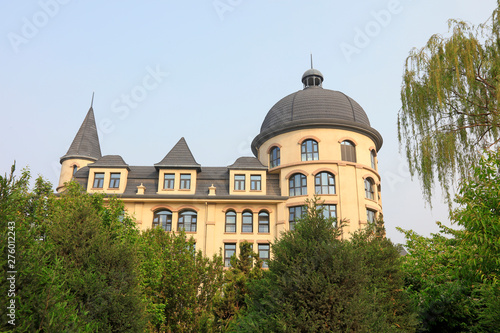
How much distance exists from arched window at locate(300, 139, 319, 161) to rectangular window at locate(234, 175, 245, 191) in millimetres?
5439

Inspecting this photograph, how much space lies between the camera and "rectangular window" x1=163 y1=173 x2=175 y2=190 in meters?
31.5

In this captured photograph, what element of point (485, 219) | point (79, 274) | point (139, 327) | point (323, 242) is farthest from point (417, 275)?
point (79, 274)

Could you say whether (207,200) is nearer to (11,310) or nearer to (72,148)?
(72,148)

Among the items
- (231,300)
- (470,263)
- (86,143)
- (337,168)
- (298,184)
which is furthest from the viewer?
(86,143)

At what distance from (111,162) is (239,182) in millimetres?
11081

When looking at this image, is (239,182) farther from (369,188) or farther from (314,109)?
(369,188)

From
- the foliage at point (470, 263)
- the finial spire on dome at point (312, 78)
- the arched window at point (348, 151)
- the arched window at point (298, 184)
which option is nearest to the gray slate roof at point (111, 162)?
the arched window at point (298, 184)

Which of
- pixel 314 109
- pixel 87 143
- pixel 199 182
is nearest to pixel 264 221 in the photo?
pixel 199 182

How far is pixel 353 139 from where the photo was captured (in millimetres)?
31969

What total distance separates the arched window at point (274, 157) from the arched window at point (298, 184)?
2.14 m

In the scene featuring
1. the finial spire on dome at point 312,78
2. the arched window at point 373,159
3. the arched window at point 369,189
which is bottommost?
the arched window at point 369,189

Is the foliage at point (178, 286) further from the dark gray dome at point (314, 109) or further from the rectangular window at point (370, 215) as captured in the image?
the dark gray dome at point (314, 109)

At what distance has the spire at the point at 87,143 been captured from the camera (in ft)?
117

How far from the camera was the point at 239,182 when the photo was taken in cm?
3194
